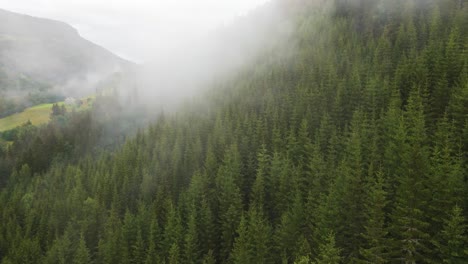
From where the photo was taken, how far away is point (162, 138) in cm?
11919

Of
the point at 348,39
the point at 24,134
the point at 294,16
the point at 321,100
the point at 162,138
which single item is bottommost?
the point at 24,134

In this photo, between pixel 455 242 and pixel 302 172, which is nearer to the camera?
pixel 455 242

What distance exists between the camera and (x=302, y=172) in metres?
62.5

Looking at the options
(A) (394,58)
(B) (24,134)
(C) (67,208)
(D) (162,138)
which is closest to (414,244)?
(A) (394,58)

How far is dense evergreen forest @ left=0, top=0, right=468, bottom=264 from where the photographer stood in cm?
3484

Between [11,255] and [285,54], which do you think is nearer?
[11,255]

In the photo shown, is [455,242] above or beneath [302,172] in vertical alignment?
above

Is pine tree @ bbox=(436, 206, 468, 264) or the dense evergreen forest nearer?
pine tree @ bbox=(436, 206, 468, 264)

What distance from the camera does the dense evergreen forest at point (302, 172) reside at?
3484cm

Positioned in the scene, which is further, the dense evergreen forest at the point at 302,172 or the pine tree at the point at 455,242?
the dense evergreen forest at the point at 302,172

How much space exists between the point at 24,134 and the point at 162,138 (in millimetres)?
117340

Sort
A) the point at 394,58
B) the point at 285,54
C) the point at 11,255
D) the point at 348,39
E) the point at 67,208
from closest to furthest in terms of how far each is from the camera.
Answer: the point at 11,255, the point at 67,208, the point at 394,58, the point at 348,39, the point at 285,54

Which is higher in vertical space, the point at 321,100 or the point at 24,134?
the point at 321,100

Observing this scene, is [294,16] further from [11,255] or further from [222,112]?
[11,255]
